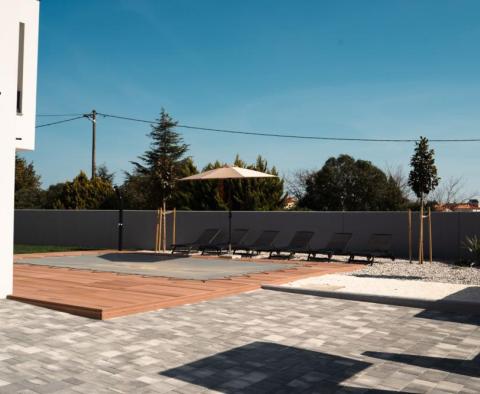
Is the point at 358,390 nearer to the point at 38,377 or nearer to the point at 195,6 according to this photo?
the point at 38,377

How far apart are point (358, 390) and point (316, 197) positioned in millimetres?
27608

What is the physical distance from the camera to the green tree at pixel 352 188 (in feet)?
98.4

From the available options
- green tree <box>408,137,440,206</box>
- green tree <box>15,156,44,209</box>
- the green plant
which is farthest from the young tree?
green tree <box>15,156,44,209</box>

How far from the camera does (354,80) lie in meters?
19.0

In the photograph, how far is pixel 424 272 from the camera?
10711mm

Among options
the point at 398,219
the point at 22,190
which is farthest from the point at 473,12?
the point at 22,190

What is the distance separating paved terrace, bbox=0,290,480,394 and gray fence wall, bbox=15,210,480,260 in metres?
7.94

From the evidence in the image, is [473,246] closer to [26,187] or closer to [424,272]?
[424,272]

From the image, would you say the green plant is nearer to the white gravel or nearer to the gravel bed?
the gravel bed

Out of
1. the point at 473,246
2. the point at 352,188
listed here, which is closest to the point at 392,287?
the point at 473,246

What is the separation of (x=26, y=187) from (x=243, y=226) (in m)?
25.4

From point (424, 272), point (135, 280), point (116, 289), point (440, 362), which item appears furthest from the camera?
point (424, 272)

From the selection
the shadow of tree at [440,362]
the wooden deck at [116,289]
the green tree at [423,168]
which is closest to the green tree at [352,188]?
the green tree at [423,168]

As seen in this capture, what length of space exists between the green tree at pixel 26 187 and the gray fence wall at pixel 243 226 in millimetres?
11837
